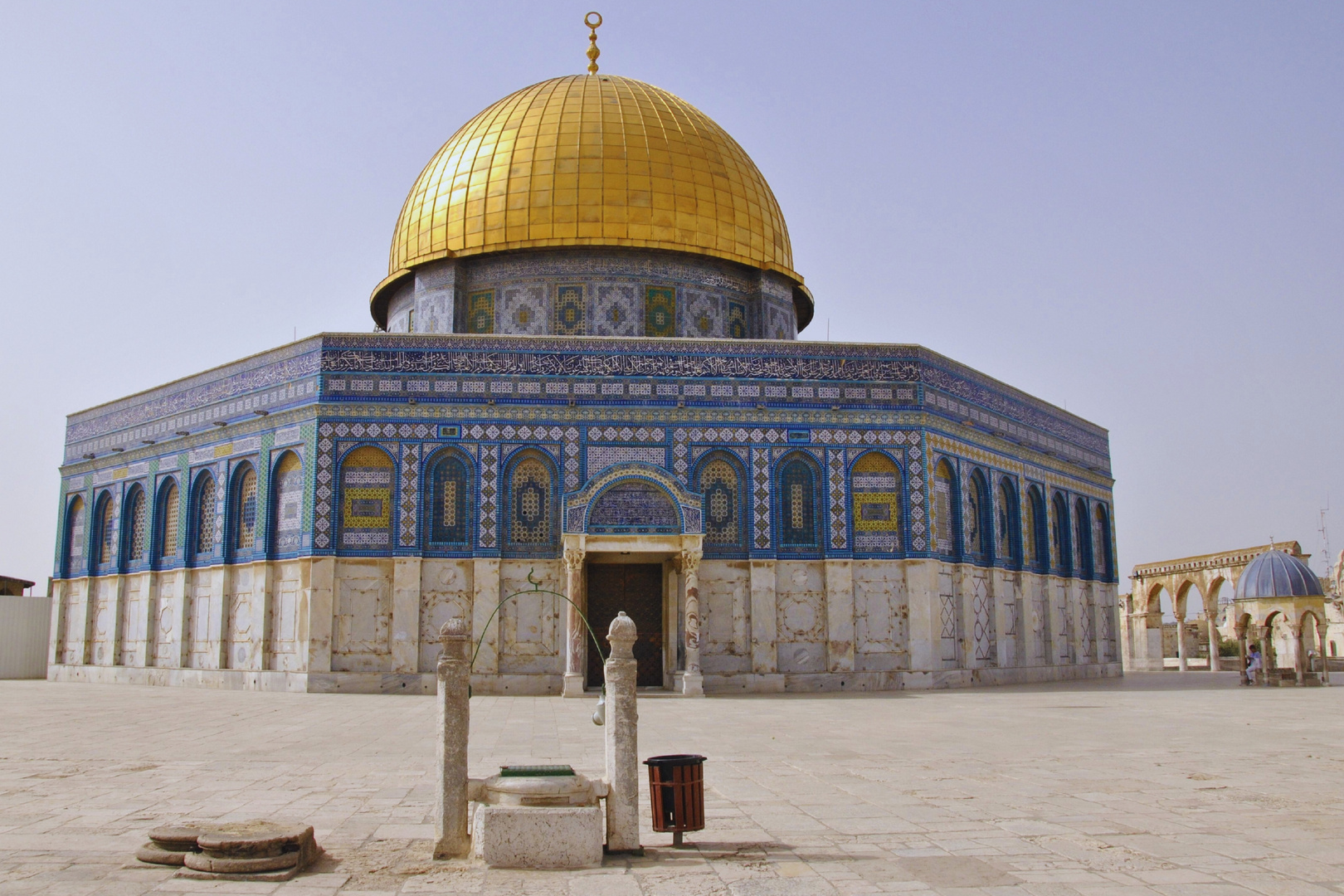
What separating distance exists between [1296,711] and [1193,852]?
1108 centimetres

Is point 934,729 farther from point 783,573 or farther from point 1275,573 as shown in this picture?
point 1275,573

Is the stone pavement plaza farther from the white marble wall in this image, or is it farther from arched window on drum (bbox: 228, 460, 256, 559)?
arched window on drum (bbox: 228, 460, 256, 559)

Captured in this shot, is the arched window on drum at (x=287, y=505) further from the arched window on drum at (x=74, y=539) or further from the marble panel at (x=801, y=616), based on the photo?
the marble panel at (x=801, y=616)

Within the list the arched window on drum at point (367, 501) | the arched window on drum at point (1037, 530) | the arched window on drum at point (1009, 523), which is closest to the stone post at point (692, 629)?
the arched window on drum at point (367, 501)

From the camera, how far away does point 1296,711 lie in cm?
1534

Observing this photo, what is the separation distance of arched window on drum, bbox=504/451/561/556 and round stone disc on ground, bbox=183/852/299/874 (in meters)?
13.9

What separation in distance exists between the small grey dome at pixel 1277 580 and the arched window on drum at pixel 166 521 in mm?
22138

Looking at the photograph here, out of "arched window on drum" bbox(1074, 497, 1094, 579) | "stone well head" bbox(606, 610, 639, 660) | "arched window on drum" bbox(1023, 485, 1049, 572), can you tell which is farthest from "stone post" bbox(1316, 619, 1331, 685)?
"stone well head" bbox(606, 610, 639, 660)

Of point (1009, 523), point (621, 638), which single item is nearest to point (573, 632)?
point (1009, 523)

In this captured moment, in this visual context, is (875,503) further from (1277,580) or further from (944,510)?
(1277,580)

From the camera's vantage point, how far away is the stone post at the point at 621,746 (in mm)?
6035

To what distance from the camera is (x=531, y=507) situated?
64.3 feet

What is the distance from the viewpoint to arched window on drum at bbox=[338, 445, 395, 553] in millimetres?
19344

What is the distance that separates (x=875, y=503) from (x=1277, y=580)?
1011 centimetres
